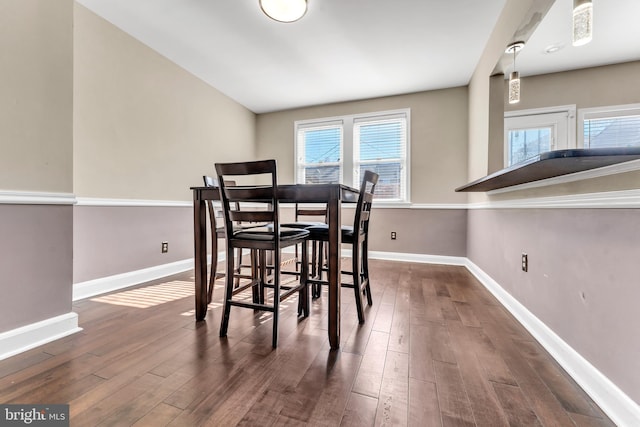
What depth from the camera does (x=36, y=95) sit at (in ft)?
4.81

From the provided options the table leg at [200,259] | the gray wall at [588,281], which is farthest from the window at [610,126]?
the table leg at [200,259]

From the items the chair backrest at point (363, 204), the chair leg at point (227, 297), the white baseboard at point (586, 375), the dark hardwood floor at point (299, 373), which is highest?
the chair backrest at point (363, 204)

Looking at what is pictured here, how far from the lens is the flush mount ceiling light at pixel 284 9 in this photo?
6.79 ft

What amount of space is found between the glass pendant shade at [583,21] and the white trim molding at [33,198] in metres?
2.98

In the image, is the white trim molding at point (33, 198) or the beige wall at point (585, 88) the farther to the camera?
the beige wall at point (585, 88)

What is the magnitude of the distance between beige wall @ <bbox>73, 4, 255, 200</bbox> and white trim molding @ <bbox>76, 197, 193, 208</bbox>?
0.04m

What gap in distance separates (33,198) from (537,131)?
4.69 meters

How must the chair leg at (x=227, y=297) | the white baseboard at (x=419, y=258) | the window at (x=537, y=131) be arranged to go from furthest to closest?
the white baseboard at (x=419, y=258)
the window at (x=537, y=131)
the chair leg at (x=227, y=297)

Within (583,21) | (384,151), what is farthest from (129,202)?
(583,21)

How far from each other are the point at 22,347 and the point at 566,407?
8.15 ft

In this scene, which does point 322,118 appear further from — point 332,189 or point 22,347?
point 22,347

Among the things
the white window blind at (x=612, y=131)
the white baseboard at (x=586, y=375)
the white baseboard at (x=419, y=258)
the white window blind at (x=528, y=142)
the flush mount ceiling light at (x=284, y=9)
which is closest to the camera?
the white baseboard at (x=586, y=375)

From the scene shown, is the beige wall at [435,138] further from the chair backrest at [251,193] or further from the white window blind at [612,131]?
the chair backrest at [251,193]

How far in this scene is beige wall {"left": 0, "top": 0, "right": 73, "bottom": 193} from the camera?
136cm
